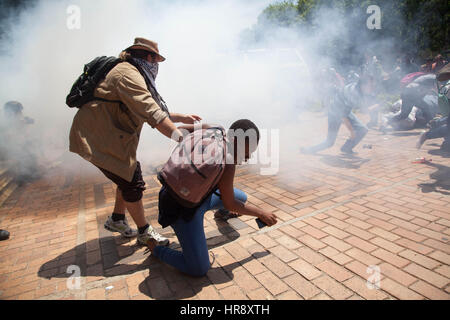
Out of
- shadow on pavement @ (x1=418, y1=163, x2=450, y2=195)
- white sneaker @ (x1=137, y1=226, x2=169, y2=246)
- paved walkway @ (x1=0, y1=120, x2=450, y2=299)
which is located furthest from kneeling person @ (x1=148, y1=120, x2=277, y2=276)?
shadow on pavement @ (x1=418, y1=163, x2=450, y2=195)

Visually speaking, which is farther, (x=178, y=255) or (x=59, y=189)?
(x=59, y=189)

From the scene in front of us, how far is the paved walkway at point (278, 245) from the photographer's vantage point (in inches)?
79.4

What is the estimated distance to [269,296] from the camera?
192 cm

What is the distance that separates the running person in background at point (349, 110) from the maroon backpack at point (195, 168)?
3828 mm

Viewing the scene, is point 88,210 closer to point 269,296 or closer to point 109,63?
point 109,63

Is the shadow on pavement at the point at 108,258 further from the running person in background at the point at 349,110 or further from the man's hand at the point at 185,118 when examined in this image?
the running person in background at the point at 349,110

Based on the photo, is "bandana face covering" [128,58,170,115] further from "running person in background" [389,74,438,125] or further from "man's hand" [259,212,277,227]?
"running person in background" [389,74,438,125]

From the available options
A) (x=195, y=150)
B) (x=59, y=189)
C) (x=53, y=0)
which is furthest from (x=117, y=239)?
(x=53, y=0)

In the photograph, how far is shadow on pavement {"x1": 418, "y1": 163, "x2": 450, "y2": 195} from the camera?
3393 mm

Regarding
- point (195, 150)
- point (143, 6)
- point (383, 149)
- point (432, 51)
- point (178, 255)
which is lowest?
point (178, 255)

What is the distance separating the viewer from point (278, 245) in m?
2.50

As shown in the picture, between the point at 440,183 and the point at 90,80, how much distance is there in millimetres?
4040

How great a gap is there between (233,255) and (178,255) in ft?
1.61

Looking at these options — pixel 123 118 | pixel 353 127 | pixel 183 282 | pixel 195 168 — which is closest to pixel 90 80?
pixel 123 118
